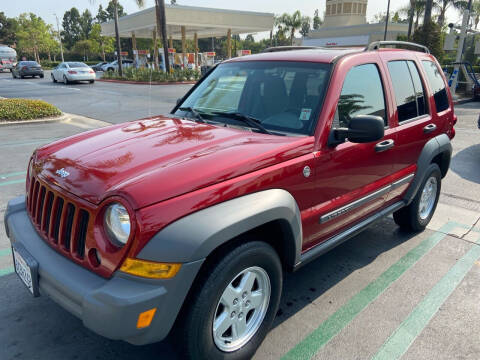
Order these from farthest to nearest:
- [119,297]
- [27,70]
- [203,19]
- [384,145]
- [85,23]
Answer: [85,23]
[203,19]
[27,70]
[384,145]
[119,297]

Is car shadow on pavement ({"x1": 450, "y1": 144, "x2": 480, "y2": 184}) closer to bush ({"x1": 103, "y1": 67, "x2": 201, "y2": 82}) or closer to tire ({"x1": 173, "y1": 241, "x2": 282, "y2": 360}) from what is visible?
tire ({"x1": 173, "y1": 241, "x2": 282, "y2": 360})

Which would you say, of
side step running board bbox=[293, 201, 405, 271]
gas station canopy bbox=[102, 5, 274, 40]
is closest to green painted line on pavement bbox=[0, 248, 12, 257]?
side step running board bbox=[293, 201, 405, 271]

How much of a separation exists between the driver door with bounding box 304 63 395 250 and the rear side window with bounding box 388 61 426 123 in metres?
0.25

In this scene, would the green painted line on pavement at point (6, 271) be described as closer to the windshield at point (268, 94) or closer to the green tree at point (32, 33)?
the windshield at point (268, 94)

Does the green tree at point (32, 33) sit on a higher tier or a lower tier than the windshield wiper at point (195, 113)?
higher

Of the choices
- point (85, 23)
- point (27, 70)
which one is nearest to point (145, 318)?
point (27, 70)

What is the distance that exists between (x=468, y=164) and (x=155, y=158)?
22.6ft

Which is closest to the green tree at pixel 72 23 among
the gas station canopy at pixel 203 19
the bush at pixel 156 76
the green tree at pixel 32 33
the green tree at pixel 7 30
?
the green tree at pixel 7 30

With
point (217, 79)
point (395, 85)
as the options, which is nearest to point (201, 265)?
point (217, 79)

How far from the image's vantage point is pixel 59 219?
7.58 ft

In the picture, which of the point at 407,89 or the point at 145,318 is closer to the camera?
the point at 145,318

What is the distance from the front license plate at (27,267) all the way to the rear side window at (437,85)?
13.0ft

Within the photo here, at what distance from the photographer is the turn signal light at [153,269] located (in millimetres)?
1903

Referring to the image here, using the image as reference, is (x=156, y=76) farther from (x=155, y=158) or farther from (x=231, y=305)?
(x=231, y=305)
